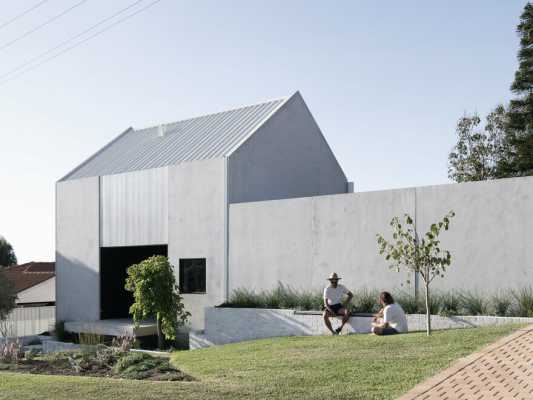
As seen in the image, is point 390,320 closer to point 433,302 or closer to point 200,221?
point 433,302

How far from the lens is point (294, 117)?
22766 mm

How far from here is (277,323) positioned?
1684cm

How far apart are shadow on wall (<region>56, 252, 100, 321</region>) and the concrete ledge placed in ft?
1.87

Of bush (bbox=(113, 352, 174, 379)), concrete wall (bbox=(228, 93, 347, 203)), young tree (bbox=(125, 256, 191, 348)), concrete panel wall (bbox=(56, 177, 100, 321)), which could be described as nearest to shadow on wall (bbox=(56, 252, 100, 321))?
concrete panel wall (bbox=(56, 177, 100, 321))

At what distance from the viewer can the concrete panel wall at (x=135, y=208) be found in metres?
22.0

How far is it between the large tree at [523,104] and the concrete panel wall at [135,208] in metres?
17.0

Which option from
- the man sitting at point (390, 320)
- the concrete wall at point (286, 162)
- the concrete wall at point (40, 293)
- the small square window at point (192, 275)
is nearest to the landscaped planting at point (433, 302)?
the man sitting at point (390, 320)

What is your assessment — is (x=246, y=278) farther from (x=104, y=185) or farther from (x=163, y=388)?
(x=163, y=388)

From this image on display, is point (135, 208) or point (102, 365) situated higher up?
point (135, 208)

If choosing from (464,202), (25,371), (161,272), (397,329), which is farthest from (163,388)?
(161,272)

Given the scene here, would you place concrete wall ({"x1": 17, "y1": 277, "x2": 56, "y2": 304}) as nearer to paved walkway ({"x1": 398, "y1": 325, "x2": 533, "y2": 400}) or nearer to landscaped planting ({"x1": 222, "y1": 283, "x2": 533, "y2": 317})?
landscaped planting ({"x1": 222, "y1": 283, "x2": 533, "y2": 317})

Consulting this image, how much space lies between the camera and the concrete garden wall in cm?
1380

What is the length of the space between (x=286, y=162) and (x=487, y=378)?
1424 cm

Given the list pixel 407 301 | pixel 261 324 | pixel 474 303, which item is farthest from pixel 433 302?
pixel 261 324
